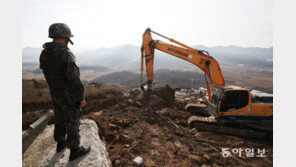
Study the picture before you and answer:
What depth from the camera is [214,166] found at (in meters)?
3.67

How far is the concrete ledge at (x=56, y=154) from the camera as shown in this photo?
2.19 m

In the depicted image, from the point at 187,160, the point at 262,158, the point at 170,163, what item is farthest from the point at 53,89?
the point at 262,158

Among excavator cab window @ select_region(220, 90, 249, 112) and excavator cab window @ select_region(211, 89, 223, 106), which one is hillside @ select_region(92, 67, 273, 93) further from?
excavator cab window @ select_region(220, 90, 249, 112)

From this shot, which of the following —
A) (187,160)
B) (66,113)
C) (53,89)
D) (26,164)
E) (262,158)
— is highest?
(53,89)

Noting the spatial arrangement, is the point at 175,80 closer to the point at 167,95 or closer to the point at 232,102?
the point at 167,95

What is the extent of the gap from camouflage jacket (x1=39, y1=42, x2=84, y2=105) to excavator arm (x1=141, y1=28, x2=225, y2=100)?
5.18 meters

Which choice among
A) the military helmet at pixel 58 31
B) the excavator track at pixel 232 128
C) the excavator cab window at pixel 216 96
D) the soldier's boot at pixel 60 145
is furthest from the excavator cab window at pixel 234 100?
the military helmet at pixel 58 31

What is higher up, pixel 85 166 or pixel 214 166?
Result: pixel 85 166

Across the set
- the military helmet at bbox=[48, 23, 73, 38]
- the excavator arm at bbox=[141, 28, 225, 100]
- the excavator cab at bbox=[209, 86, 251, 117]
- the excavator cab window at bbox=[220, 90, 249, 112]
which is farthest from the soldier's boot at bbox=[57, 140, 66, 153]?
the excavator cab window at bbox=[220, 90, 249, 112]

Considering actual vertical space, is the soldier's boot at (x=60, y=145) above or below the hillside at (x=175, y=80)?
below

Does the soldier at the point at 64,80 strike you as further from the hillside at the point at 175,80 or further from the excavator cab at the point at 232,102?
the hillside at the point at 175,80

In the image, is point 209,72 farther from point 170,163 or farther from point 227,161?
point 170,163

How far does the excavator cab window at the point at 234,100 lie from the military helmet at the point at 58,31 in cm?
573

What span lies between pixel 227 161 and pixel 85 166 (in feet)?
12.4
